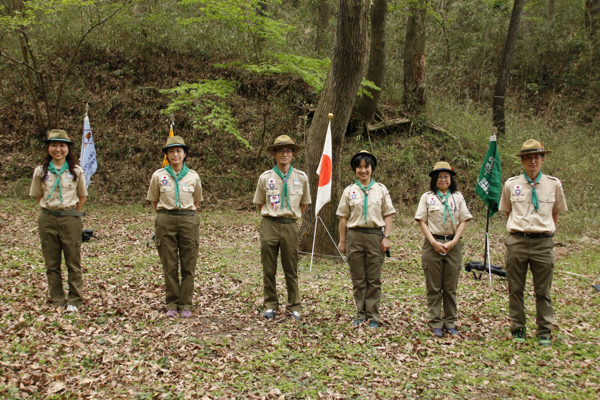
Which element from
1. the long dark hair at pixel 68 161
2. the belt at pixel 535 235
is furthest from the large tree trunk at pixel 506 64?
the long dark hair at pixel 68 161

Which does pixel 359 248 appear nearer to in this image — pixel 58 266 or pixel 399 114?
pixel 58 266

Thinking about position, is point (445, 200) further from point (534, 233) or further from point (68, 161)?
point (68, 161)

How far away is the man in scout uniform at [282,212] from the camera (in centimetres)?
560

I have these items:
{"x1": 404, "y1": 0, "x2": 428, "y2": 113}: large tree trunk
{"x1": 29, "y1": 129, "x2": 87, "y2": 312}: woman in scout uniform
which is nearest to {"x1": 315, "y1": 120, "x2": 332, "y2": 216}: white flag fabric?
{"x1": 29, "y1": 129, "x2": 87, "y2": 312}: woman in scout uniform

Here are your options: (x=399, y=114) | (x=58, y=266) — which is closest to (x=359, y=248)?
(x=58, y=266)

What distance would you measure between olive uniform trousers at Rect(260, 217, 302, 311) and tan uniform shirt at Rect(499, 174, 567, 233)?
2567mm

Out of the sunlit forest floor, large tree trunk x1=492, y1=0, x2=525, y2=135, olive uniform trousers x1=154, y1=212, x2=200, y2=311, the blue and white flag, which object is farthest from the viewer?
large tree trunk x1=492, y1=0, x2=525, y2=135

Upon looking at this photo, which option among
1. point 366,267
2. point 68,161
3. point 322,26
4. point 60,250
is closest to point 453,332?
point 366,267

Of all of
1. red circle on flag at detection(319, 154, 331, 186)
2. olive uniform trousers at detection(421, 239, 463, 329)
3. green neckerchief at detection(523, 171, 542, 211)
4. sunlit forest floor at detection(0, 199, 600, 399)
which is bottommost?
sunlit forest floor at detection(0, 199, 600, 399)

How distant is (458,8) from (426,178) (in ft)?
40.5

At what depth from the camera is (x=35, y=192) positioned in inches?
213

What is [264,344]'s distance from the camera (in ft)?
16.3

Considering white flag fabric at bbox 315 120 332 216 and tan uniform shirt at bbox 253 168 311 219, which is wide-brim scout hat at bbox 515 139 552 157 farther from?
white flag fabric at bbox 315 120 332 216

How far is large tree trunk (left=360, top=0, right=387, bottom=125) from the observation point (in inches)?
596
